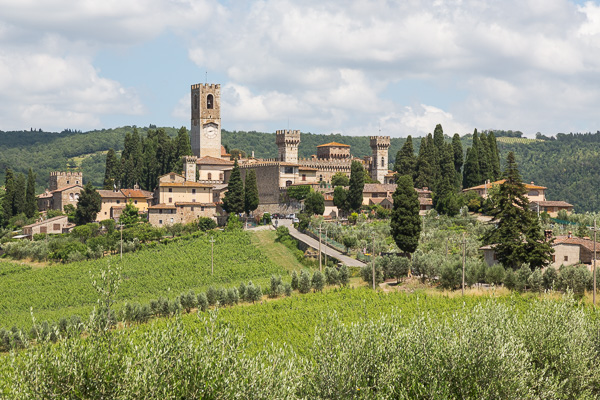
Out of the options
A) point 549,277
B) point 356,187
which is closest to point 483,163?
point 356,187

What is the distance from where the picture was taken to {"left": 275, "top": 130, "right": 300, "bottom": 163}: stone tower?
98500mm

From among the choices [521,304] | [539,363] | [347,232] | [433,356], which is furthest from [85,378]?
[347,232]

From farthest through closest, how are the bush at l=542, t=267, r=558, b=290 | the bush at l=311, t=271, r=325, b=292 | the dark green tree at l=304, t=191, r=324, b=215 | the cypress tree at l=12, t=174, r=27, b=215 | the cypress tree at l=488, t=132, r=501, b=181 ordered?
the cypress tree at l=12, t=174, r=27, b=215
the cypress tree at l=488, t=132, r=501, b=181
the dark green tree at l=304, t=191, r=324, b=215
the bush at l=311, t=271, r=325, b=292
the bush at l=542, t=267, r=558, b=290

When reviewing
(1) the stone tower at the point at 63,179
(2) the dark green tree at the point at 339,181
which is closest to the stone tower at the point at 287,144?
(2) the dark green tree at the point at 339,181

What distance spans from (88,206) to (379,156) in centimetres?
3833

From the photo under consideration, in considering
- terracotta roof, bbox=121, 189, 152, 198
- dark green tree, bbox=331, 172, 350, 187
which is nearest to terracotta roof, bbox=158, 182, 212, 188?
terracotta roof, bbox=121, 189, 152, 198

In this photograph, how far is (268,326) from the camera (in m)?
39.6

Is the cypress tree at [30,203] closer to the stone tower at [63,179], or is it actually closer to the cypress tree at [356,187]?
the stone tower at [63,179]

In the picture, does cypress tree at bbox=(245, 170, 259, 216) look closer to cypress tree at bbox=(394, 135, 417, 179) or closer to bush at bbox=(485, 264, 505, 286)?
cypress tree at bbox=(394, 135, 417, 179)

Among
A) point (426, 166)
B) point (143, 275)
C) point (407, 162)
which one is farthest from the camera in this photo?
point (407, 162)

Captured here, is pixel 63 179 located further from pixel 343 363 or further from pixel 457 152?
pixel 343 363

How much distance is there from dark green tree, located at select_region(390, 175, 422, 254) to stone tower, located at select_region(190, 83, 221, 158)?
52901mm

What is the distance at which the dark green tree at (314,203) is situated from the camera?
77.4 m

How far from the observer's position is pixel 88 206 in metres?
79.5
